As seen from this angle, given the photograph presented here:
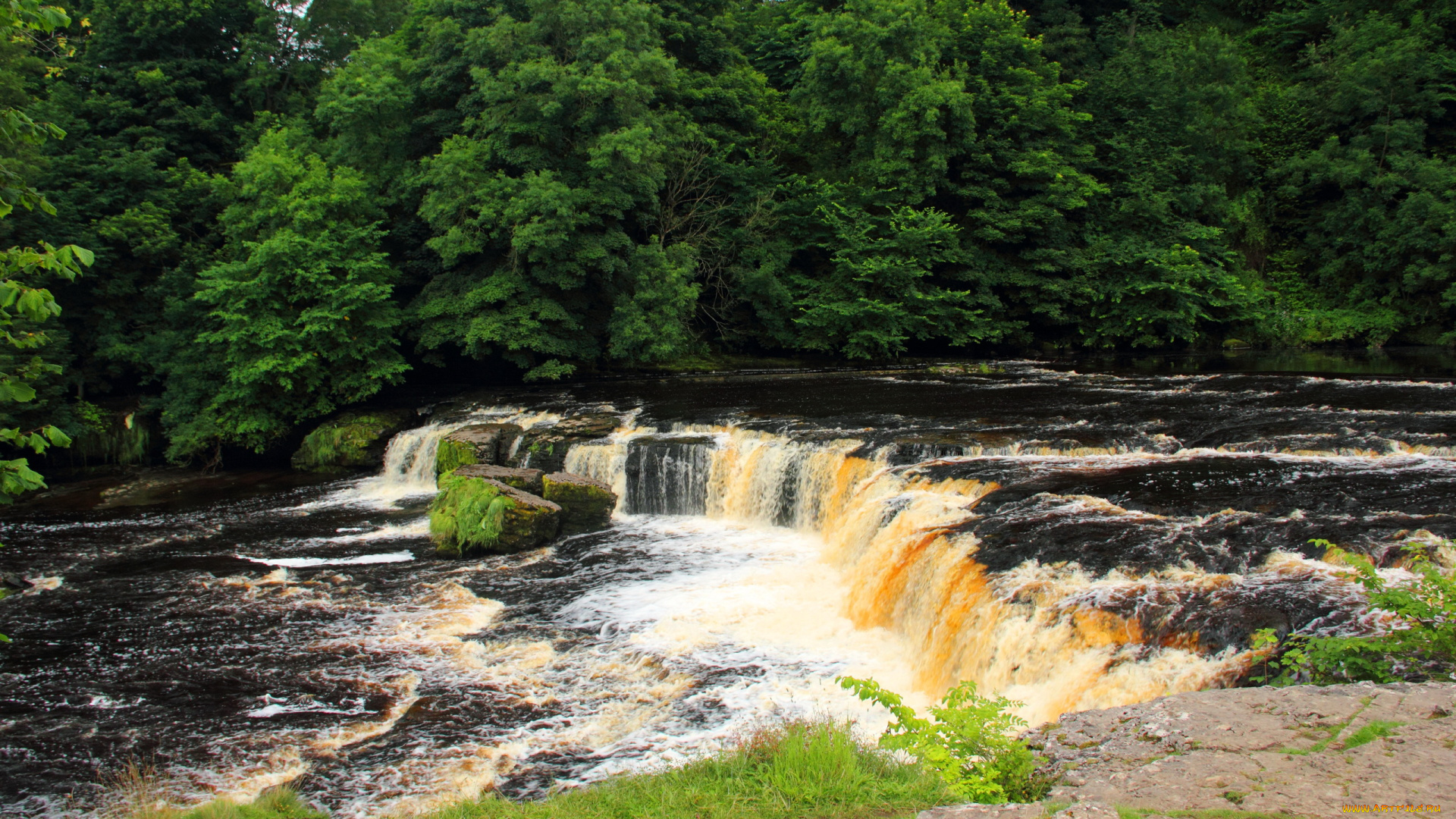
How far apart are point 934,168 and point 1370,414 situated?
43.9 ft

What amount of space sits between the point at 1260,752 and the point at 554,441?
13306mm

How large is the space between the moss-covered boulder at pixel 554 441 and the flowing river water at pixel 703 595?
68 centimetres

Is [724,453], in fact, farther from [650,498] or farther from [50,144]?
[50,144]

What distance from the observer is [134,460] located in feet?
63.2

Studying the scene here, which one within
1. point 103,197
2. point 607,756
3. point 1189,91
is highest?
point 1189,91

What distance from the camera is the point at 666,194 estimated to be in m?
24.7

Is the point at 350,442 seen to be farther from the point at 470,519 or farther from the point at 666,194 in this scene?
the point at 666,194

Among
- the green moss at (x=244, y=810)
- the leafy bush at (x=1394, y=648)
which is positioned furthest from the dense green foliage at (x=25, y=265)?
the leafy bush at (x=1394, y=648)

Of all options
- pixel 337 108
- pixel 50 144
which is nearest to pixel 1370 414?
pixel 337 108

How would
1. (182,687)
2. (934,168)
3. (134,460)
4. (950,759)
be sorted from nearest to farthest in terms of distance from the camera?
(950,759), (182,687), (134,460), (934,168)

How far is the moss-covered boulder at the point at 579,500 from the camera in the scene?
532 inches

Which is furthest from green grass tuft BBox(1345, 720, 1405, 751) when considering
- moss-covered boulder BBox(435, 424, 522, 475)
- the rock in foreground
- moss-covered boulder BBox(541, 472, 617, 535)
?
moss-covered boulder BBox(435, 424, 522, 475)

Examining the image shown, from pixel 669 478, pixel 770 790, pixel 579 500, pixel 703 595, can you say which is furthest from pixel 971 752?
pixel 669 478

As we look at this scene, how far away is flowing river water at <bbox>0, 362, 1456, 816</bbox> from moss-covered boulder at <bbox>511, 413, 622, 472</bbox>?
684mm
